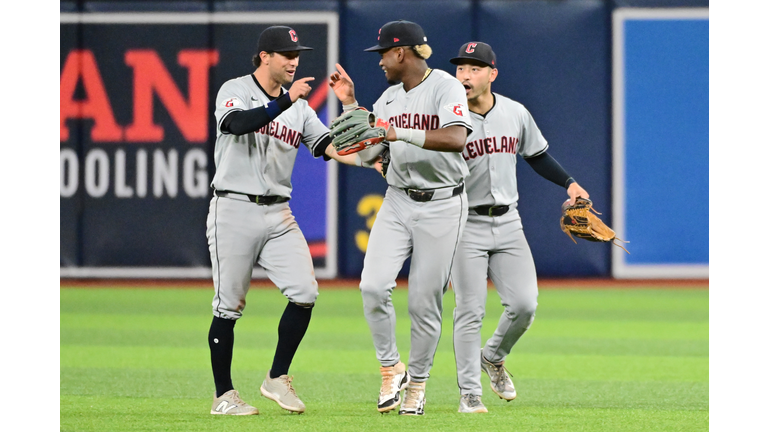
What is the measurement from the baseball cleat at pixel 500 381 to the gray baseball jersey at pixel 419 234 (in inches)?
26.7

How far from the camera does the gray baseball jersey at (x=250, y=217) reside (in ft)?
15.7

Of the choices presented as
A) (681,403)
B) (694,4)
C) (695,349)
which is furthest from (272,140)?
(694,4)

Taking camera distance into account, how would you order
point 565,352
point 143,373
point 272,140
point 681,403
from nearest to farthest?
point 272,140, point 681,403, point 143,373, point 565,352

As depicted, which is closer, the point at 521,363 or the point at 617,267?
the point at 521,363

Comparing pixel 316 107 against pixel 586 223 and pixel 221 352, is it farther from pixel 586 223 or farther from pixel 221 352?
pixel 221 352

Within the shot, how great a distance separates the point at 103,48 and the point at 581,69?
6.52 m

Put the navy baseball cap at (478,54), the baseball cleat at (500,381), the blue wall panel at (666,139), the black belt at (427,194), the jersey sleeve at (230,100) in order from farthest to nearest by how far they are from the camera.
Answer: the blue wall panel at (666,139) → the baseball cleat at (500,381) → the navy baseball cap at (478,54) → the black belt at (427,194) → the jersey sleeve at (230,100)

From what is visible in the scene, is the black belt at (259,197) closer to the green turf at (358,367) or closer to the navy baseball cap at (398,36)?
the navy baseball cap at (398,36)

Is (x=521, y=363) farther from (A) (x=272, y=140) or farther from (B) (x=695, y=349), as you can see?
(A) (x=272, y=140)

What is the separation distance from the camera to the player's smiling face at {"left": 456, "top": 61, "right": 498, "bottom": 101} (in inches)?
202

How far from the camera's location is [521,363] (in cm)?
686

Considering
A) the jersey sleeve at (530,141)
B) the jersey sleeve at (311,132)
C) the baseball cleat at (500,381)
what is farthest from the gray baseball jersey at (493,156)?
the baseball cleat at (500,381)

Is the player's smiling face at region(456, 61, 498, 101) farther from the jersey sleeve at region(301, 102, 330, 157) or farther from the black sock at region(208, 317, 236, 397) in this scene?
the black sock at region(208, 317, 236, 397)

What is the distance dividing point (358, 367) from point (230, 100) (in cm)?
263
